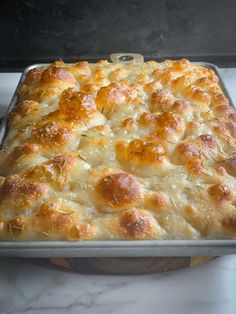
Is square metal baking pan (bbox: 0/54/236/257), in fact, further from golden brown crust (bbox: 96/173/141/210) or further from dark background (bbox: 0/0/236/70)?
dark background (bbox: 0/0/236/70)

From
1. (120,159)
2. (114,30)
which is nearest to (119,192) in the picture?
(120,159)

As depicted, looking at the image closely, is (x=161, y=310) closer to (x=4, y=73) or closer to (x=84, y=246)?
(x=84, y=246)

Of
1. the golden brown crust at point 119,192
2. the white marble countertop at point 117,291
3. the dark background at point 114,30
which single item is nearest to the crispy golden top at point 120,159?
the golden brown crust at point 119,192

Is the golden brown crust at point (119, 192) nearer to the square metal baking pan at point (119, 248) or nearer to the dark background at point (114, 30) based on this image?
the square metal baking pan at point (119, 248)

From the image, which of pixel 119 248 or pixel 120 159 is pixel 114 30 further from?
pixel 119 248

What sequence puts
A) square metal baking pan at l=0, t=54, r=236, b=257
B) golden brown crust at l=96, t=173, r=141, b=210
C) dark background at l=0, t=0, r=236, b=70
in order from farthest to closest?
1. dark background at l=0, t=0, r=236, b=70
2. golden brown crust at l=96, t=173, r=141, b=210
3. square metal baking pan at l=0, t=54, r=236, b=257

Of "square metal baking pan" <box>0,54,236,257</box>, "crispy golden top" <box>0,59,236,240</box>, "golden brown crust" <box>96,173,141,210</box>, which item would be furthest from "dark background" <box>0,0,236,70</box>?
"square metal baking pan" <box>0,54,236,257</box>

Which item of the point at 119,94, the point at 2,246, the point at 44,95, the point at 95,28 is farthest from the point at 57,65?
the point at 2,246
